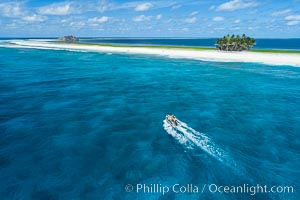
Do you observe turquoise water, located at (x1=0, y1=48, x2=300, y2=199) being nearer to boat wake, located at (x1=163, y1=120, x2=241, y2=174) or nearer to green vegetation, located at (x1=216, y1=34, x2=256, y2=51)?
boat wake, located at (x1=163, y1=120, x2=241, y2=174)

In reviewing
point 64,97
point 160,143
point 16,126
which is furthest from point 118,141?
point 64,97

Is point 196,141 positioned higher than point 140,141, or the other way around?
point 196,141

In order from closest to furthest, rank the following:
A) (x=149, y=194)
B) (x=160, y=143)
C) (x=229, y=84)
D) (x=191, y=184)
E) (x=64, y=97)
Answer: (x=149, y=194) → (x=191, y=184) → (x=160, y=143) → (x=64, y=97) → (x=229, y=84)

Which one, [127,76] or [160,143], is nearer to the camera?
[160,143]

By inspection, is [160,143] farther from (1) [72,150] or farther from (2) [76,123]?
(2) [76,123]

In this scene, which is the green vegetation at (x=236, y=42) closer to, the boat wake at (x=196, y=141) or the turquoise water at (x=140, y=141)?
the turquoise water at (x=140, y=141)

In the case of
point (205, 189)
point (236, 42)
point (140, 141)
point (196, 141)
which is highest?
point (236, 42)

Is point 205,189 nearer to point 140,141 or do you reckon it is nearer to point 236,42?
point 140,141

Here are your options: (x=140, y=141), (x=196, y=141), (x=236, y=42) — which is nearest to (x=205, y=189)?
(x=196, y=141)
